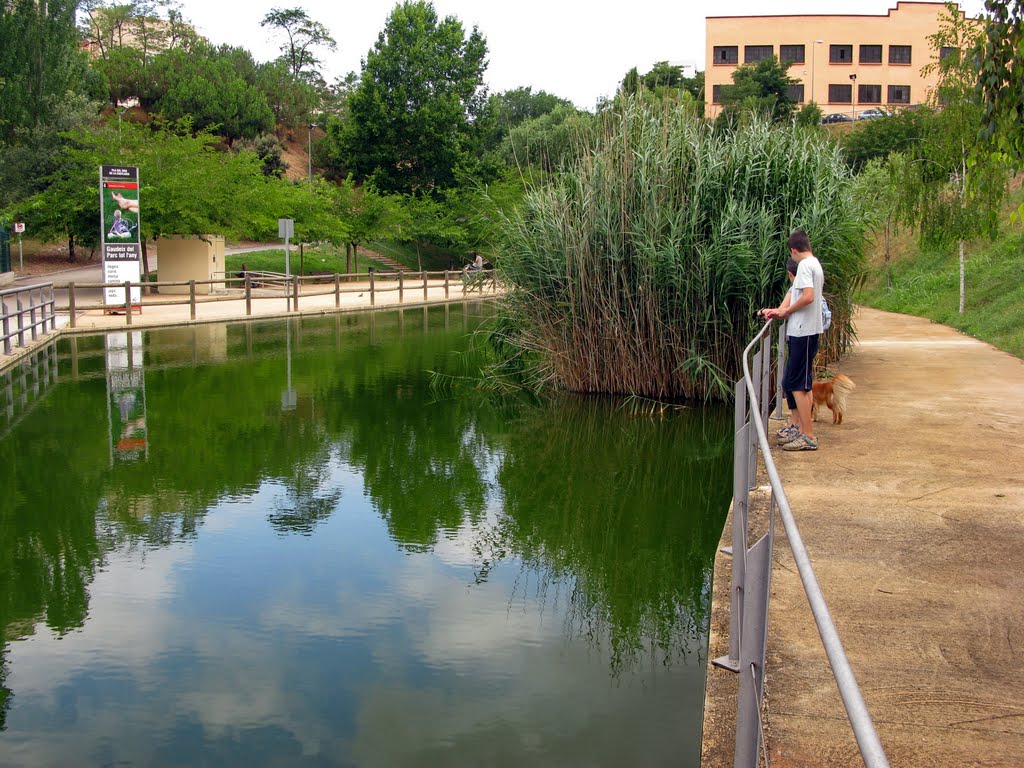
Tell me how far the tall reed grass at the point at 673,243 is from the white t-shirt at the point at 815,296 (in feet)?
10.3

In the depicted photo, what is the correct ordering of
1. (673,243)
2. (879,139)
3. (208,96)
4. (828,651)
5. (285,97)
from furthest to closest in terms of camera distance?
(285,97) → (208,96) → (879,139) → (673,243) → (828,651)

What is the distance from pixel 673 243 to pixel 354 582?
6983 millimetres

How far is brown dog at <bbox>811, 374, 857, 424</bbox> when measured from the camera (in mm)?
10305

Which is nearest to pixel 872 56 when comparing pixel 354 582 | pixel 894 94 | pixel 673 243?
pixel 894 94

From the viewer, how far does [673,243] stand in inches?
490

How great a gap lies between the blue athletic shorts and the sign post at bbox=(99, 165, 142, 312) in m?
20.1

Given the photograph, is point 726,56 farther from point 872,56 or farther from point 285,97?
point 285,97

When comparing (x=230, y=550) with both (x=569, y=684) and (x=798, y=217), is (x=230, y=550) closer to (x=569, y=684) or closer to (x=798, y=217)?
(x=569, y=684)

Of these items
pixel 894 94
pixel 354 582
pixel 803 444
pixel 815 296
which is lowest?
pixel 354 582

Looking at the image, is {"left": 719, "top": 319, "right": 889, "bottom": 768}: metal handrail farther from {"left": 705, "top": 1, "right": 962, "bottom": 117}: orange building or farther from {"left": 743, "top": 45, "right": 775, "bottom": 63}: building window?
{"left": 743, "top": 45, "right": 775, "bottom": 63}: building window

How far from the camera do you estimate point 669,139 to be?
13000 millimetres

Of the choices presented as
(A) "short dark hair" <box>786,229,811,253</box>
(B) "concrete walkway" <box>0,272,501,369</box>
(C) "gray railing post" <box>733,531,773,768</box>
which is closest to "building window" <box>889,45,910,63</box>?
(B) "concrete walkway" <box>0,272,501,369</box>

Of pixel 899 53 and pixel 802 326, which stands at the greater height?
pixel 899 53

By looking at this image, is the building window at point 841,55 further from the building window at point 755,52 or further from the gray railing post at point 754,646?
the gray railing post at point 754,646
